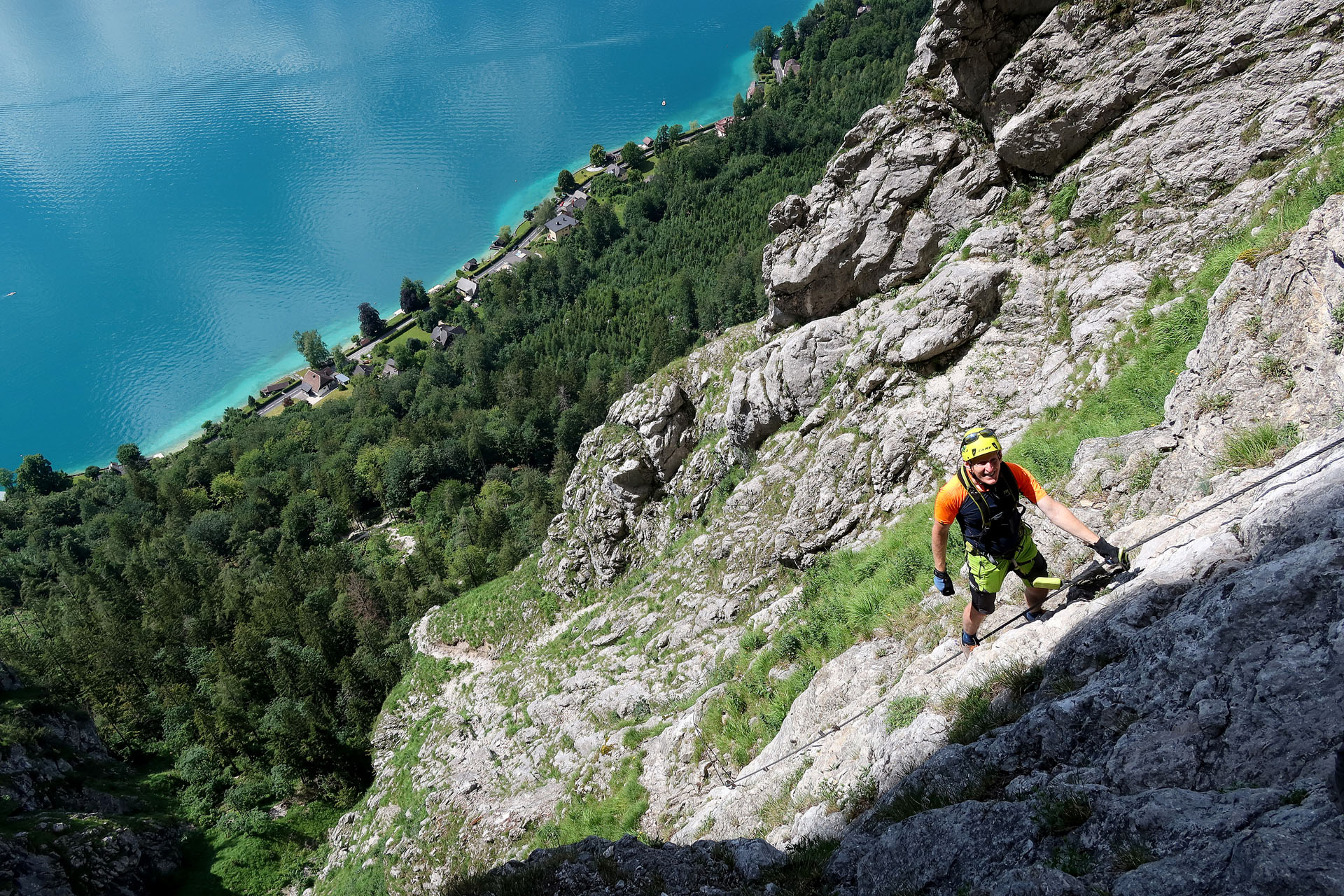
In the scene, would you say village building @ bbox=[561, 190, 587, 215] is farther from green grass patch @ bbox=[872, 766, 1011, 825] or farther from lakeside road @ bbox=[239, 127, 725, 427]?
green grass patch @ bbox=[872, 766, 1011, 825]

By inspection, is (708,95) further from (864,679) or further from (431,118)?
(864,679)

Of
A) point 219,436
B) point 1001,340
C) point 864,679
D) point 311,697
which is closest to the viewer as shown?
point 864,679

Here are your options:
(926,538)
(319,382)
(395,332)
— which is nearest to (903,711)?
(926,538)

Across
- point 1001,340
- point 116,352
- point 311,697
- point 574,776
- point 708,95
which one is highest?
point 708,95

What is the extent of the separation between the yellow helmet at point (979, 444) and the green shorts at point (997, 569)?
1.10 meters

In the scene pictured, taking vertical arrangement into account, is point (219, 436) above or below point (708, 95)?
below

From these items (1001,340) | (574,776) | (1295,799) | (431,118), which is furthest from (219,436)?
(1295,799)

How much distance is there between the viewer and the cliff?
180 inches

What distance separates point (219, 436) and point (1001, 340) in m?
110

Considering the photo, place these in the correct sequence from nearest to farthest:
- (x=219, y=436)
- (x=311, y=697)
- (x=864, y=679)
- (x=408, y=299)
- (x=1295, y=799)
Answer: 1. (x=1295, y=799)
2. (x=864, y=679)
3. (x=311, y=697)
4. (x=219, y=436)
5. (x=408, y=299)

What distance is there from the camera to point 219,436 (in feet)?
314

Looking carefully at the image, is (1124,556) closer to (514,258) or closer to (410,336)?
(410,336)

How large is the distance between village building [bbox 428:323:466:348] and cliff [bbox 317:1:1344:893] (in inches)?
3372

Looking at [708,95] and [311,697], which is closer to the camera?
[311,697]
